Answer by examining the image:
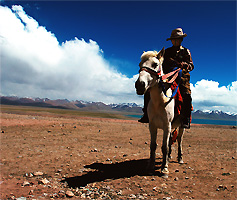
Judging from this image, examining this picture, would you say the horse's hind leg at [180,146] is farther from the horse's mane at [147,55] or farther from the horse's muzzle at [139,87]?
the horse's muzzle at [139,87]

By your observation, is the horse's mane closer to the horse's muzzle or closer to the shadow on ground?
the horse's muzzle

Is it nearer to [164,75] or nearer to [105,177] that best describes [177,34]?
[164,75]

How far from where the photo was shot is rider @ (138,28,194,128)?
19.9 feet

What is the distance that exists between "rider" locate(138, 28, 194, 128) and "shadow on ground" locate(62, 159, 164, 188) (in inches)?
73.2

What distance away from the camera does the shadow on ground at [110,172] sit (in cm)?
492

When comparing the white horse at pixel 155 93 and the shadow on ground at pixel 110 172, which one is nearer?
the white horse at pixel 155 93

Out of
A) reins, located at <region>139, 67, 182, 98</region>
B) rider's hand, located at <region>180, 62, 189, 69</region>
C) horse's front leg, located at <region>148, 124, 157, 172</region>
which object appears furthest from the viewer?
rider's hand, located at <region>180, 62, 189, 69</region>

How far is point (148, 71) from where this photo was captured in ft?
14.8

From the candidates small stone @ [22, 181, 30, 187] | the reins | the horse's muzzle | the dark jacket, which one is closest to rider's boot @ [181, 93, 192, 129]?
the dark jacket

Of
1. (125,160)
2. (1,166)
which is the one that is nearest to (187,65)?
(125,160)

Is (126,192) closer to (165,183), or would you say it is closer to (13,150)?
(165,183)

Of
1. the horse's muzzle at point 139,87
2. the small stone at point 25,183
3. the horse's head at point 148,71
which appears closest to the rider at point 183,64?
the horse's head at point 148,71

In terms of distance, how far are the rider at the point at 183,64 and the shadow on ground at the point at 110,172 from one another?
1.86 meters

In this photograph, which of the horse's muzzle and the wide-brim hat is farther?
the wide-brim hat
